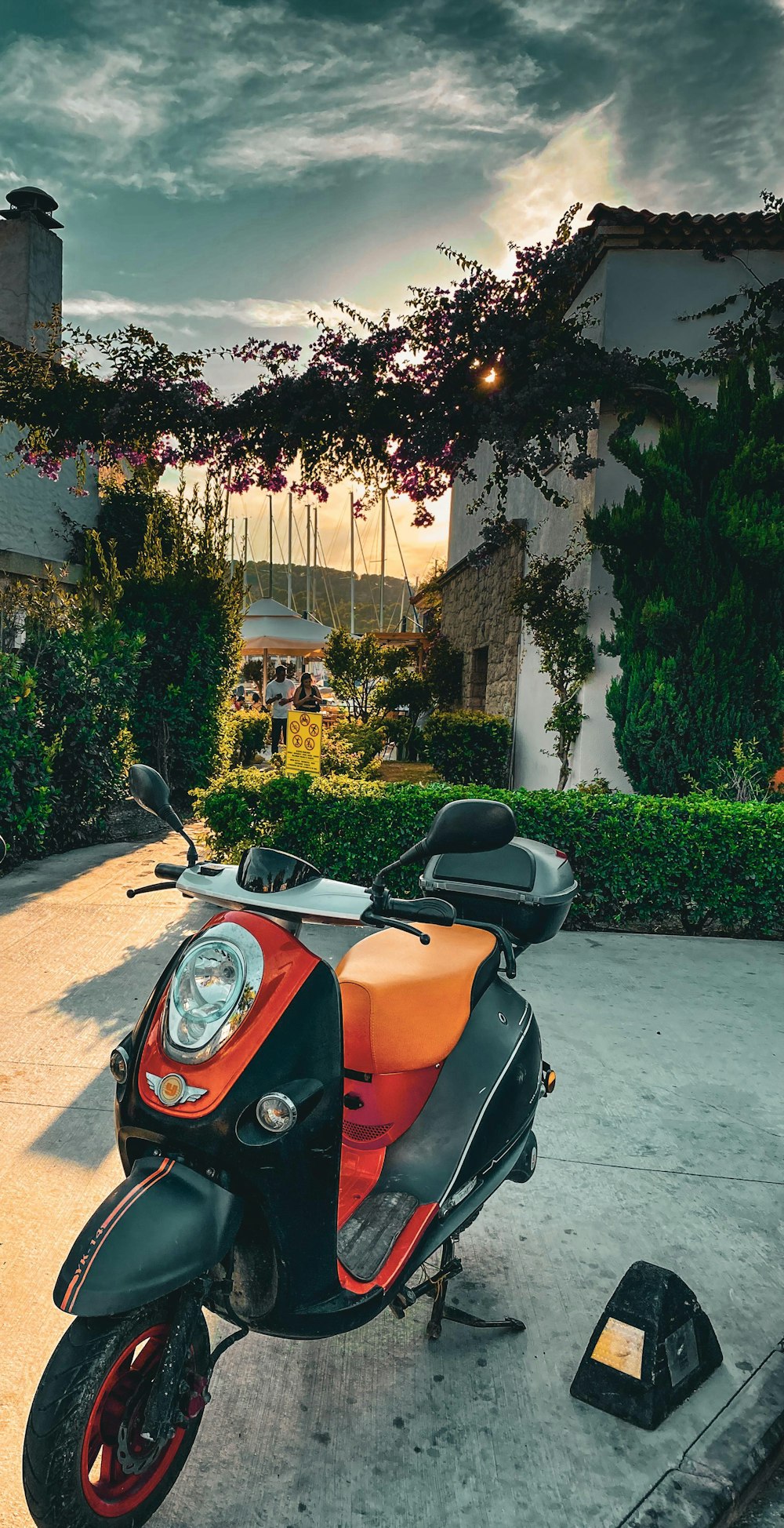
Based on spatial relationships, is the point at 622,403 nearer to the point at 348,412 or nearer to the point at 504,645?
the point at 348,412

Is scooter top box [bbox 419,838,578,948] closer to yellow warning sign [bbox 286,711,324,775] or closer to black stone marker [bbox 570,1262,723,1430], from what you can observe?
black stone marker [bbox 570,1262,723,1430]

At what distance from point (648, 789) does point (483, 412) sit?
128 inches

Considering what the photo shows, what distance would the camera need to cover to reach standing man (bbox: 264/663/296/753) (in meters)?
13.8

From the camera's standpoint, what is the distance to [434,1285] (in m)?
2.15

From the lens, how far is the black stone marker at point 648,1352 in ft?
6.35

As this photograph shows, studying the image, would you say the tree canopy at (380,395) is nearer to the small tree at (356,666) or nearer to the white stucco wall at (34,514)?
the white stucco wall at (34,514)

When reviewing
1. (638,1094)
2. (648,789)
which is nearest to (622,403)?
(648,789)

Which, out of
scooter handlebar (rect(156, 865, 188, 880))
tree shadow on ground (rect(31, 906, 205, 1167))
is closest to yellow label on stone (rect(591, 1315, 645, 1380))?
scooter handlebar (rect(156, 865, 188, 880))

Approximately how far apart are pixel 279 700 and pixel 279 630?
52.4 inches

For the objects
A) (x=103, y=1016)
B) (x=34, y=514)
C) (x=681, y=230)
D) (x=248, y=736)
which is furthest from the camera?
A: (x=34, y=514)

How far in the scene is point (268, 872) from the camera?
1717mm

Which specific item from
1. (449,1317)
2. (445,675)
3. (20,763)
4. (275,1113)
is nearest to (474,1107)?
(449,1317)

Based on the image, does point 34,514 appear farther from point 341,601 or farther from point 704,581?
point 341,601

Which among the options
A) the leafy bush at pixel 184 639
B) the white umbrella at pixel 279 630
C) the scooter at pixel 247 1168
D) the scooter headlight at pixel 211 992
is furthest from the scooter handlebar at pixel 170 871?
the white umbrella at pixel 279 630
